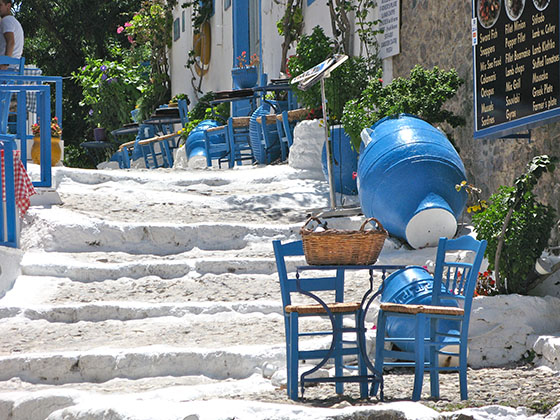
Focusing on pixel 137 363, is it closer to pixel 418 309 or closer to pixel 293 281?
pixel 293 281

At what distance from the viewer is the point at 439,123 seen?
29.0 feet

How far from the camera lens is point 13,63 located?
7.76m

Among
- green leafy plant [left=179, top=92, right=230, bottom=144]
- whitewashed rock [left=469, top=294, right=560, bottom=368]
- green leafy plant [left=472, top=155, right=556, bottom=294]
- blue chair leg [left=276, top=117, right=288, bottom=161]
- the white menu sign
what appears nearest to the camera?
whitewashed rock [left=469, top=294, right=560, bottom=368]

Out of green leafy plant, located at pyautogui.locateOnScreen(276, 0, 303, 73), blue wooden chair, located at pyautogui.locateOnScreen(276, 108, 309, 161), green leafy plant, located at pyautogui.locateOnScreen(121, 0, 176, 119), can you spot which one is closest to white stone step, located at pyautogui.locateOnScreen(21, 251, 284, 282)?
blue wooden chair, located at pyautogui.locateOnScreen(276, 108, 309, 161)

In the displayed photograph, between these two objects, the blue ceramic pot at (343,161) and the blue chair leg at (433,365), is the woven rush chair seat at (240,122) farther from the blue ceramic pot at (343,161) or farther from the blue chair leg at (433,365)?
the blue chair leg at (433,365)

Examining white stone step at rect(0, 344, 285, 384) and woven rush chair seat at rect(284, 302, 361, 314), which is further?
white stone step at rect(0, 344, 285, 384)

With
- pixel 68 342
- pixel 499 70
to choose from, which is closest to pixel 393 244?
pixel 499 70

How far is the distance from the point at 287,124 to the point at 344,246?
6995 millimetres

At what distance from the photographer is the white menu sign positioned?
9836mm

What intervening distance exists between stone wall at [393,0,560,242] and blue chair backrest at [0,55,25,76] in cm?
379

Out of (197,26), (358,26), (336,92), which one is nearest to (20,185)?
(336,92)

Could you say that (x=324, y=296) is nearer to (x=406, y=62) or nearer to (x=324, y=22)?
(x=406, y=62)

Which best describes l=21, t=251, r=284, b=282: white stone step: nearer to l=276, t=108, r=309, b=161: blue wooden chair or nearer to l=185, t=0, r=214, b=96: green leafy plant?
l=276, t=108, r=309, b=161: blue wooden chair

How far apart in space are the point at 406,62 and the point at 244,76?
5204 mm
